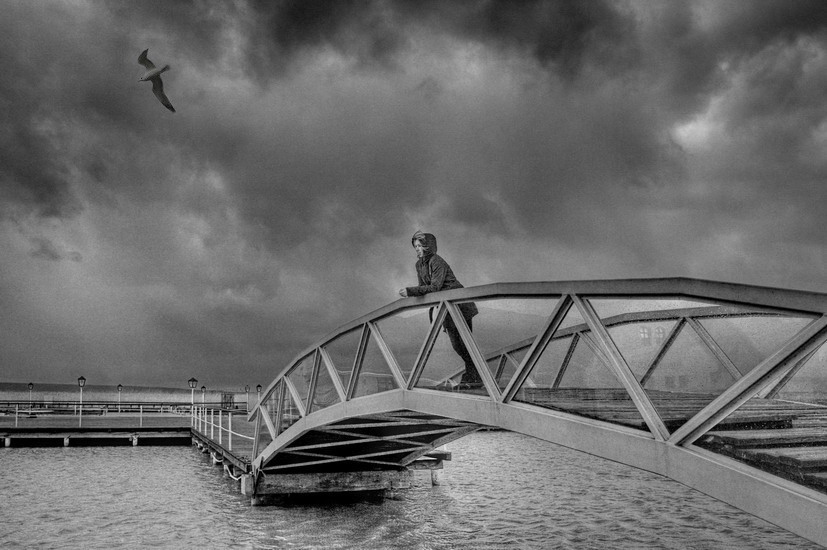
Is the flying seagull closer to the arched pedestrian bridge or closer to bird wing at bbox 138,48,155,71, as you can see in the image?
bird wing at bbox 138,48,155,71

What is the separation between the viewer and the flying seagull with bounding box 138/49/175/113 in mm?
18750

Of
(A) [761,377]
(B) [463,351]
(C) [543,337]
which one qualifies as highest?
(B) [463,351]

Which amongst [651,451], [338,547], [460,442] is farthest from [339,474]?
[460,442]

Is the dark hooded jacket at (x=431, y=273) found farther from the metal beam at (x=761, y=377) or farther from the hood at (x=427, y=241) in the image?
the metal beam at (x=761, y=377)

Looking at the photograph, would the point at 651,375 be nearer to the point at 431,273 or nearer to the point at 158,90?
the point at 431,273

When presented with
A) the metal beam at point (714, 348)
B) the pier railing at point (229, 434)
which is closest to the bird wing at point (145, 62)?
the pier railing at point (229, 434)

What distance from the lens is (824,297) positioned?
4453mm

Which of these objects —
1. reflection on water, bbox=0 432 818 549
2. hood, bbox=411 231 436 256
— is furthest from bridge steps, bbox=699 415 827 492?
reflection on water, bbox=0 432 818 549

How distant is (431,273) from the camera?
10.4 m

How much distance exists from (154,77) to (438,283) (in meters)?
13.1

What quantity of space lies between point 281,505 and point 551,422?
42.8 feet

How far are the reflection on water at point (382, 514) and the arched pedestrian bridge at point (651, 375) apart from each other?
6.25 m

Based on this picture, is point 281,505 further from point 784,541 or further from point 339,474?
point 784,541

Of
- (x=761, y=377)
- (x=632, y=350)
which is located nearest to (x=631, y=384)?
(x=632, y=350)
